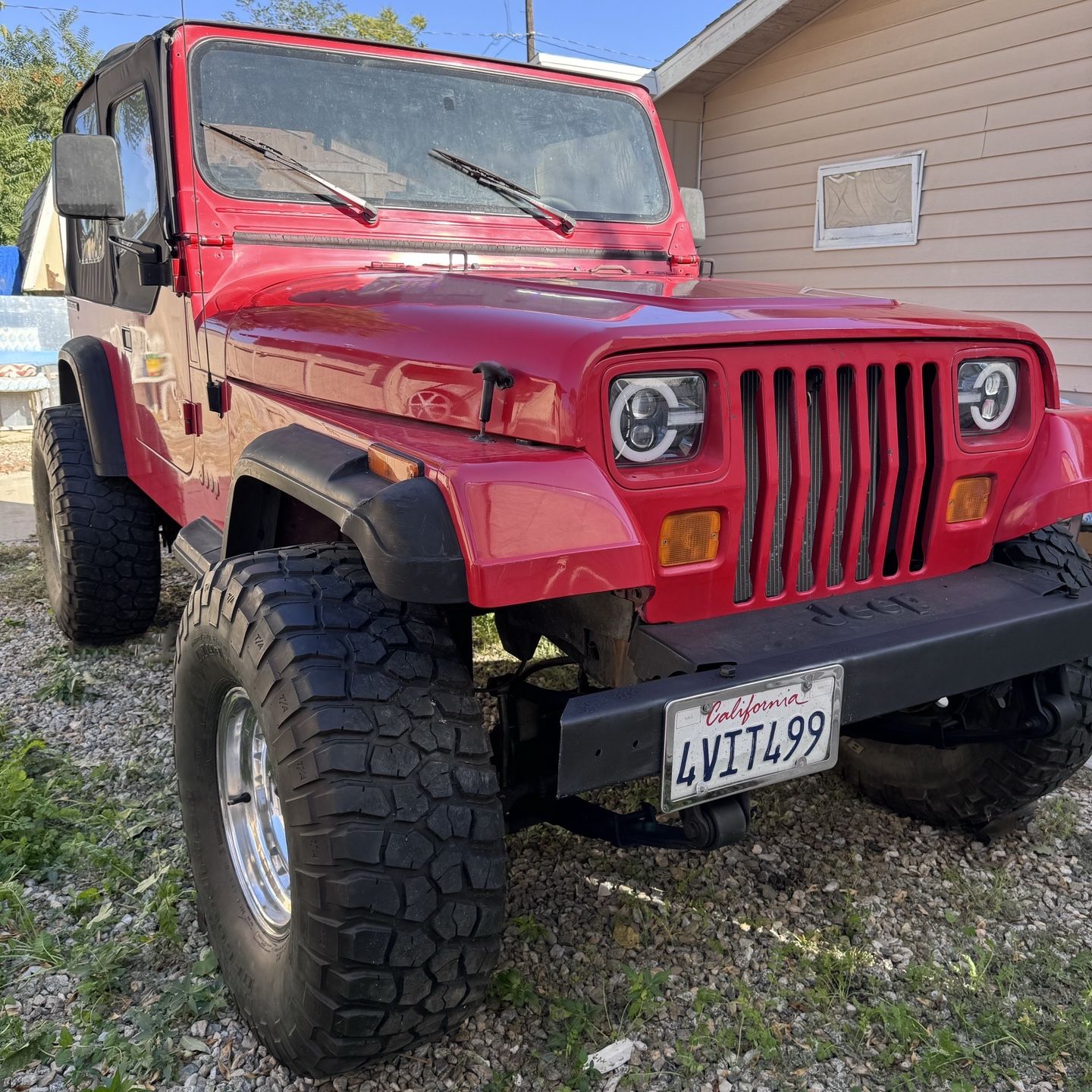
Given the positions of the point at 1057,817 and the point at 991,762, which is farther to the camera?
the point at 1057,817

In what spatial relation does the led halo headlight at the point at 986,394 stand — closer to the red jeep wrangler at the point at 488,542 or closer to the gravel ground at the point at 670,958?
the red jeep wrangler at the point at 488,542

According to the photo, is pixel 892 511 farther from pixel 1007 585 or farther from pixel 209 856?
pixel 209 856

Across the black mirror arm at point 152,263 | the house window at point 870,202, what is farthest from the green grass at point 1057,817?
the house window at point 870,202

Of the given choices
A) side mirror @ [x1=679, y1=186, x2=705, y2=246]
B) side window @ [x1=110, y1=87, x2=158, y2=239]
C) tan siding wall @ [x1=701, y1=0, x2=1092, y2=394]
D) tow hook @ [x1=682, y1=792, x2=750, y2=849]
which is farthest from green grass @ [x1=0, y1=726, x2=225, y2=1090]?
tan siding wall @ [x1=701, y1=0, x2=1092, y2=394]

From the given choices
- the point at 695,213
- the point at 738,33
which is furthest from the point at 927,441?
the point at 738,33

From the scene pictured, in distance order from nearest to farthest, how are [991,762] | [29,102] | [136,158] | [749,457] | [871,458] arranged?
[749,457] → [871,458] → [991,762] → [136,158] → [29,102]

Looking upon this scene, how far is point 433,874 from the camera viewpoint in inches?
61.3

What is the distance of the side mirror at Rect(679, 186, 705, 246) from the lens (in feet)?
11.2

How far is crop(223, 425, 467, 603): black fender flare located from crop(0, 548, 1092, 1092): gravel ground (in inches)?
40.0

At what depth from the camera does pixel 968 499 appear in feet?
6.71

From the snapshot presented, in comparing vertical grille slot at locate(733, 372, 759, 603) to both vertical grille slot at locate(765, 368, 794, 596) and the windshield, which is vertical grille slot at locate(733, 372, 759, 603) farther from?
the windshield

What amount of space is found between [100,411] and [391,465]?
248cm

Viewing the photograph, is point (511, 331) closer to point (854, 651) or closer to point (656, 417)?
point (656, 417)

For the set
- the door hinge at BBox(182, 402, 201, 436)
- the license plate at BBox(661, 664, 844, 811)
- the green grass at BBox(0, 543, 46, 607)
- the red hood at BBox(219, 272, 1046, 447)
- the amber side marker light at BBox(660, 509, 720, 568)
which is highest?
the red hood at BBox(219, 272, 1046, 447)
